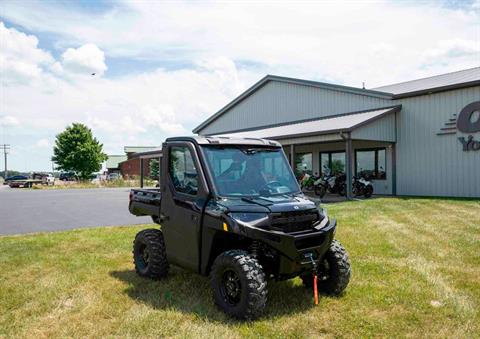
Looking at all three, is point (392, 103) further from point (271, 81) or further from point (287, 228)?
point (287, 228)

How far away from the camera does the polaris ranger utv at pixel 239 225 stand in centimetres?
446

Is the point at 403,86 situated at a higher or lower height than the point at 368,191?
higher

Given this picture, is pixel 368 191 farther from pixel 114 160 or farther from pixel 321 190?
pixel 114 160

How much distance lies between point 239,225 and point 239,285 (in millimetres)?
670

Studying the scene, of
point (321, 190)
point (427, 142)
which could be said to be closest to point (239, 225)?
point (321, 190)

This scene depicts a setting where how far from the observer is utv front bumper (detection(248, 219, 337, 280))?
441cm

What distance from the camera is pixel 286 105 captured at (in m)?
25.5

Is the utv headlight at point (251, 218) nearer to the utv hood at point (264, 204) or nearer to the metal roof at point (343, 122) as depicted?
the utv hood at point (264, 204)

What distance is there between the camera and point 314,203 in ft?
16.7

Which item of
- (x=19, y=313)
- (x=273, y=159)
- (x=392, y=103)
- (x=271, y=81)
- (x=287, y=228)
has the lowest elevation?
(x=19, y=313)

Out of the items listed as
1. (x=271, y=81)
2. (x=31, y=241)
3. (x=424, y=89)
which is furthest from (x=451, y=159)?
(x=31, y=241)

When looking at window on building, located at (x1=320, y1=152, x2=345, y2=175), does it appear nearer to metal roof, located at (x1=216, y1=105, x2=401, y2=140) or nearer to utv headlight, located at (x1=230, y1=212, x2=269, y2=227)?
metal roof, located at (x1=216, y1=105, x2=401, y2=140)

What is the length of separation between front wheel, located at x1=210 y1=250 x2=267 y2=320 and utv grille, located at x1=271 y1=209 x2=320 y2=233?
0.46 metres

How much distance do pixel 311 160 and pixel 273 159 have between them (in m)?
19.1
